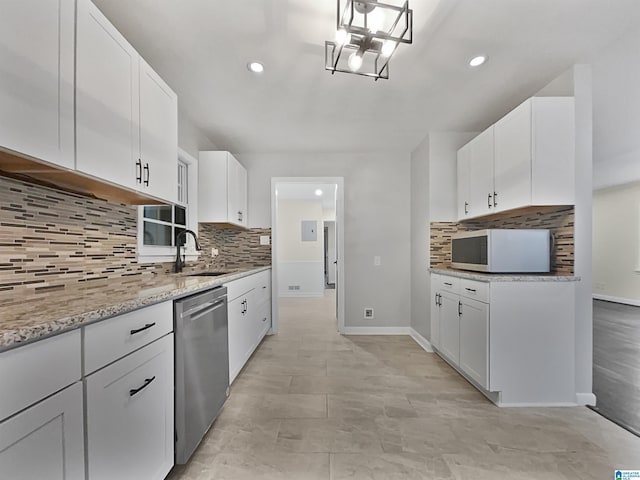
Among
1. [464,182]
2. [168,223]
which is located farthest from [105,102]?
[464,182]

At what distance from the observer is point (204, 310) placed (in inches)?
66.6

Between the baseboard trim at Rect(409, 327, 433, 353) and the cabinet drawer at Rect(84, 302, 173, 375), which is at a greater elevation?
the cabinet drawer at Rect(84, 302, 173, 375)

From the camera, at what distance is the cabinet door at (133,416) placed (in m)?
0.94

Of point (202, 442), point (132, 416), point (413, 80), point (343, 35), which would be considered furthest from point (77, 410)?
point (413, 80)

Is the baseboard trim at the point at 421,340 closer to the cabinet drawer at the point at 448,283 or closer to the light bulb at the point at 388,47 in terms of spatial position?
the cabinet drawer at the point at 448,283

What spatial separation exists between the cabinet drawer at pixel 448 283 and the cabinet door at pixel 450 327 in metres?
0.06

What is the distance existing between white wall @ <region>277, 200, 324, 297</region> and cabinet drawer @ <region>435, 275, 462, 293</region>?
15.4 feet

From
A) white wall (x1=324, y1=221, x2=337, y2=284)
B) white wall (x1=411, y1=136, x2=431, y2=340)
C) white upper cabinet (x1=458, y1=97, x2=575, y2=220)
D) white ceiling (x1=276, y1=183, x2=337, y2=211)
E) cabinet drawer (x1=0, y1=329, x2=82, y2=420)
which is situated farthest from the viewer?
white wall (x1=324, y1=221, x2=337, y2=284)

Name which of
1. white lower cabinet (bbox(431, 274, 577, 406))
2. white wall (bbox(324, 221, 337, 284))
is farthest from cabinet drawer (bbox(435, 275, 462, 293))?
white wall (bbox(324, 221, 337, 284))

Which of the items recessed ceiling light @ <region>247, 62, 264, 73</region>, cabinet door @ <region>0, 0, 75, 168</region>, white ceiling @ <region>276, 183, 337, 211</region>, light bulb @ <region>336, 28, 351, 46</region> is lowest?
cabinet door @ <region>0, 0, 75, 168</region>

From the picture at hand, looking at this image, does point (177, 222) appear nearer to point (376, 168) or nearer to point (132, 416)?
point (132, 416)

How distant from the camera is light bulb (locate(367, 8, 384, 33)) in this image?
1631 mm

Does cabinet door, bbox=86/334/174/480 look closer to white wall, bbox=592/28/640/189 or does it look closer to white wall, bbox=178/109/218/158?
white wall, bbox=178/109/218/158

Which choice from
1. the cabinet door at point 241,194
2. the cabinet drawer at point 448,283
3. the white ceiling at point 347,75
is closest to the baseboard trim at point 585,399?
the cabinet drawer at point 448,283
